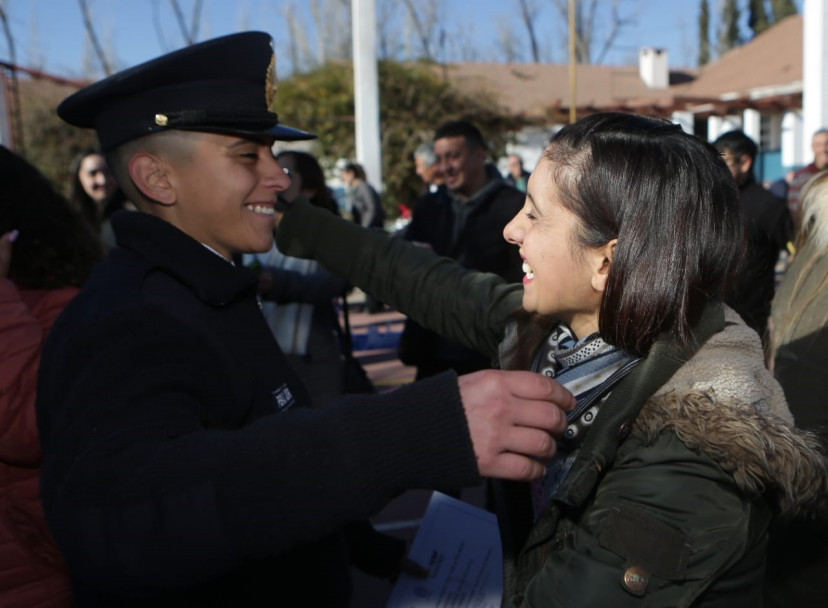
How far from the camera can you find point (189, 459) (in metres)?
0.93

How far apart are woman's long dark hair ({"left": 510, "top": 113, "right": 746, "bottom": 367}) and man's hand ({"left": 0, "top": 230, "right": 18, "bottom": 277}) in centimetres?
153

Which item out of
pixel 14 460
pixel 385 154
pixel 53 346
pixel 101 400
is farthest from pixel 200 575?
pixel 385 154

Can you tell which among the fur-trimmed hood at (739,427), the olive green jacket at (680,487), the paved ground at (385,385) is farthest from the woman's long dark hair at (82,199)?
the fur-trimmed hood at (739,427)

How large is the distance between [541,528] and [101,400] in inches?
31.9

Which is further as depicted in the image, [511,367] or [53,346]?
[511,367]

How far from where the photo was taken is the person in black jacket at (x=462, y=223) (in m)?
4.31

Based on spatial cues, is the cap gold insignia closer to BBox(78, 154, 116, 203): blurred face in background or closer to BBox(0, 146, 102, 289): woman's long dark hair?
BBox(0, 146, 102, 289): woman's long dark hair

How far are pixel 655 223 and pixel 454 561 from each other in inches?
37.4

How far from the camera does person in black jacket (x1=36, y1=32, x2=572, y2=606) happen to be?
92 cm

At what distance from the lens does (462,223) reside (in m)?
4.62

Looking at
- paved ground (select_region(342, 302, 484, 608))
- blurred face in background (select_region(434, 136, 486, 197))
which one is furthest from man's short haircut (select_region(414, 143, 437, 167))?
paved ground (select_region(342, 302, 484, 608))

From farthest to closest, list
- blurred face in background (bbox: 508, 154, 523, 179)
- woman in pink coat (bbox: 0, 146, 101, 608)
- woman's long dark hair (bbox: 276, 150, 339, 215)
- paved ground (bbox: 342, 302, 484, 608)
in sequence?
blurred face in background (bbox: 508, 154, 523, 179)
woman's long dark hair (bbox: 276, 150, 339, 215)
paved ground (bbox: 342, 302, 484, 608)
woman in pink coat (bbox: 0, 146, 101, 608)

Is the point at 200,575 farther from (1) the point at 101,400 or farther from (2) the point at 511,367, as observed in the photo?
(2) the point at 511,367

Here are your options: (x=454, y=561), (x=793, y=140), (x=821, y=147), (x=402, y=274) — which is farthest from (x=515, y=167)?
(x=793, y=140)
